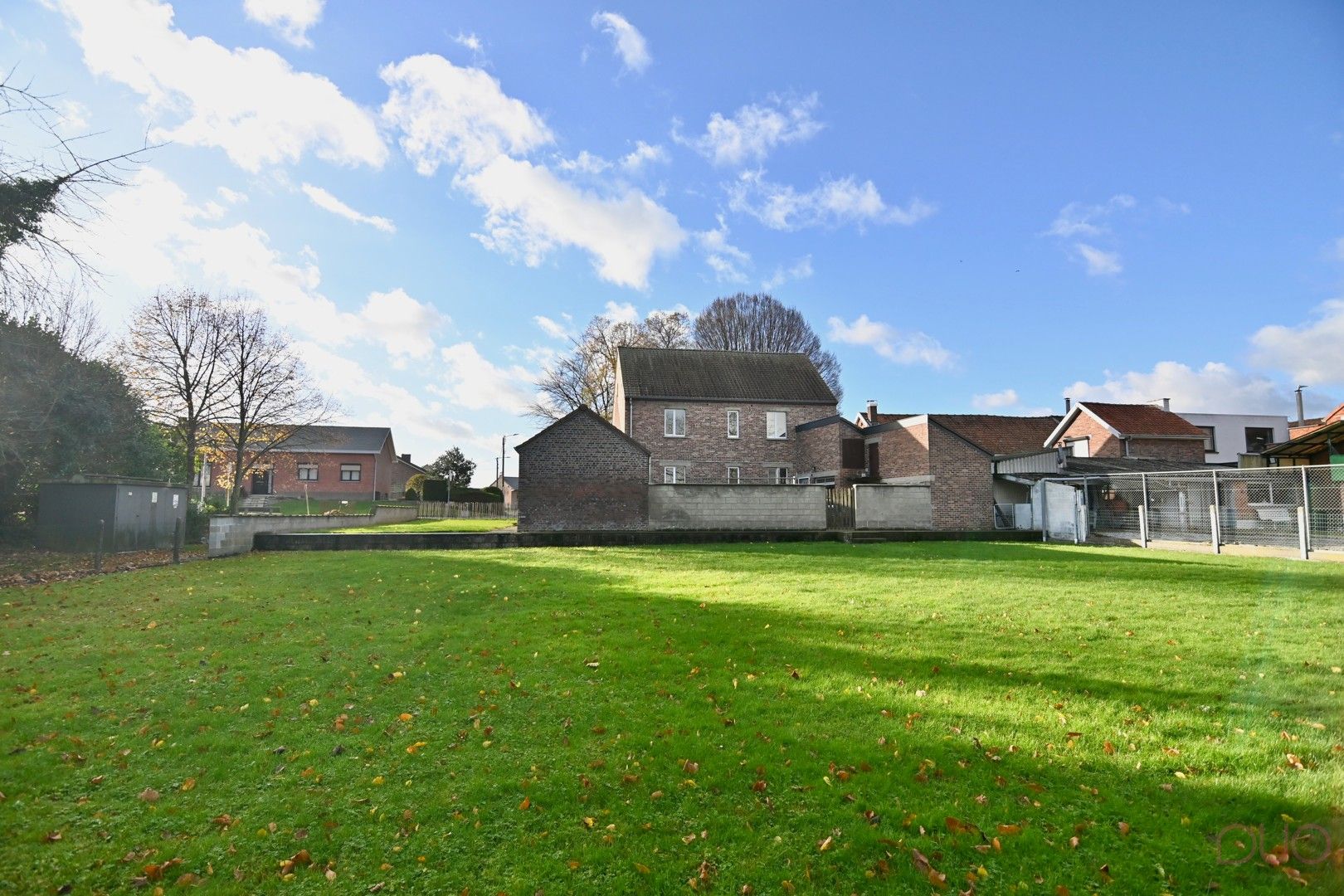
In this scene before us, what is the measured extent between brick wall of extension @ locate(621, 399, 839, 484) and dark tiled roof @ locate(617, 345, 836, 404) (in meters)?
0.49

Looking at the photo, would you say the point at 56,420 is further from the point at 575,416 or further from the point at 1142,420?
the point at 1142,420

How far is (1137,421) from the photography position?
119ft

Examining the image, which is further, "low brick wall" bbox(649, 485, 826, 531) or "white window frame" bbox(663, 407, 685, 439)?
"white window frame" bbox(663, 407, 685, 439)

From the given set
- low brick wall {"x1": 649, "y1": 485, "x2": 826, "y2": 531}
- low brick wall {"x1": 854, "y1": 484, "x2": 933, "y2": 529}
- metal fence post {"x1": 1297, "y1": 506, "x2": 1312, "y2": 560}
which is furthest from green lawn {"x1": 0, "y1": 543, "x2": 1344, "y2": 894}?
low brick wall {"x1": 854, "y1": 484, "x2": 933, "y2": 529}

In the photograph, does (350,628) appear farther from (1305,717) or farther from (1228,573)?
(1228,573)

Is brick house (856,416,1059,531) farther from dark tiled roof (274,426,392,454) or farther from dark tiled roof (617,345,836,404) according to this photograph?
dark tiled roof (274,426,392,454)

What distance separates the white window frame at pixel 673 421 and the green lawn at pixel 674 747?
2613cm

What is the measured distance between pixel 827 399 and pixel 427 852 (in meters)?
34.3

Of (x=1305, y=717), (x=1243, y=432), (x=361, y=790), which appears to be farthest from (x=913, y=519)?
(x=1243, y=432)

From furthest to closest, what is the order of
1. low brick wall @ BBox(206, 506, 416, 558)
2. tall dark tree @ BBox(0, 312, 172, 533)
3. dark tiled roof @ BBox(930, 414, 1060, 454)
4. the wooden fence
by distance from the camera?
the wooden fence, dark tiled roof @ BBox(930, 414, 1060, 454), low brick wall @ BBox(206, 506, 416, 558), tall dark tree @ BBox(0, 312, 172, 533)

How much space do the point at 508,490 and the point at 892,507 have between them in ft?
144

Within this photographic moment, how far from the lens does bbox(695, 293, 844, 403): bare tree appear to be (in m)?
52.7

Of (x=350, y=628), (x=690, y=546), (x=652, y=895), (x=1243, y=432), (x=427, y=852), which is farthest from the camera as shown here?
(x=1243, y=432)

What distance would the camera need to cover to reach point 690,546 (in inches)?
798
